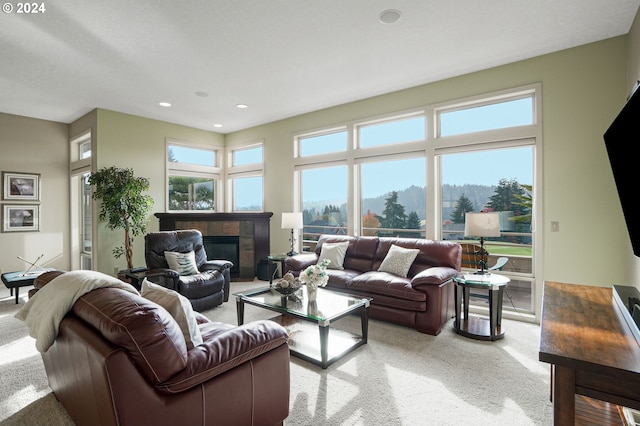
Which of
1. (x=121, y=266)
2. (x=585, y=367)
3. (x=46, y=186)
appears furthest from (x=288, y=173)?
(x=585, y=367)

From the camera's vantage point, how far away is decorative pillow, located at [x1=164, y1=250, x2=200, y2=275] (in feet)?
14.3

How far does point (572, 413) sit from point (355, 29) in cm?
322

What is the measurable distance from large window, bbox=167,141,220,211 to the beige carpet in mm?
3612

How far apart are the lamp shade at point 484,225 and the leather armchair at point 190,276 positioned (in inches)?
124

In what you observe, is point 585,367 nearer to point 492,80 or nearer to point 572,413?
point 572,413

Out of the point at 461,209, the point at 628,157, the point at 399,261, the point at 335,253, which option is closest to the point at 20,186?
the point at 335,253

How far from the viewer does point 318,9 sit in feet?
9.34

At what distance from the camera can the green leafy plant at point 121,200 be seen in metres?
5.14

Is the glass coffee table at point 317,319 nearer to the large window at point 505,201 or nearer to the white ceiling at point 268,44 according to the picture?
the large window at point 505,201

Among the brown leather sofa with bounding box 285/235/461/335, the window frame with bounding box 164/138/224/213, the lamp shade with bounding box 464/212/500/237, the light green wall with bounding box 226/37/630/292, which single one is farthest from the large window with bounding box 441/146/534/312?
the window frame with bounding box 164/138/224/213

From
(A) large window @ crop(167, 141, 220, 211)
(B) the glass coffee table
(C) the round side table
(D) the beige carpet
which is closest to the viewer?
(D) the beige carpet

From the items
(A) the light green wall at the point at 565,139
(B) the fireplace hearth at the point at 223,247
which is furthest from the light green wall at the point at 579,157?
(B) the fireplace hearth at the point at 223,247

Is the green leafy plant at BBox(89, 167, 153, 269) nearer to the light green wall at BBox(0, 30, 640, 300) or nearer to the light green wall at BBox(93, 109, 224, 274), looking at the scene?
the light green wall at BBox(93, 109, 224, 274)

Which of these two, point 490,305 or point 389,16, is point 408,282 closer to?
point 490,305
